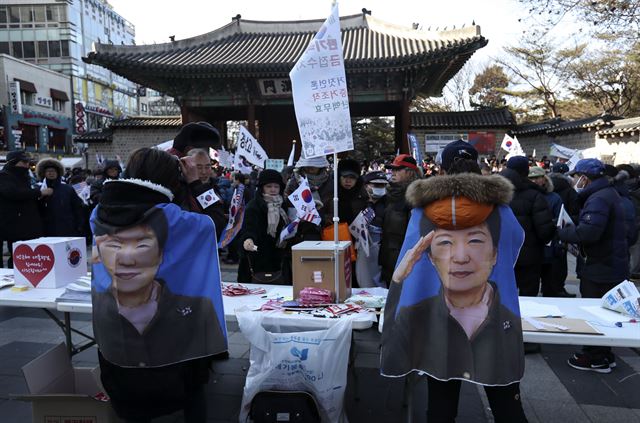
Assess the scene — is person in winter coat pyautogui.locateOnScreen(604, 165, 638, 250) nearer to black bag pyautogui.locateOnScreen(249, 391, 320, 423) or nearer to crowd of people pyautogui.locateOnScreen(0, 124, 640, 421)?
crowd of people pyautogui.locateOnScreen(0, 124, 640, 421)

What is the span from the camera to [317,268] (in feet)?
9.41

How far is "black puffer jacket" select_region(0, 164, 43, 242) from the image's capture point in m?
5.48

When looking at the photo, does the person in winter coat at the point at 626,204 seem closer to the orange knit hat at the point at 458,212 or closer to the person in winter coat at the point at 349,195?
the person in winter coat at the point at 349,195

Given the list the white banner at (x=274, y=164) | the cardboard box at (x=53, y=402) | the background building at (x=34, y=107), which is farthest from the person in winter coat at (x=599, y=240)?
the background building at (x=34, y=107)

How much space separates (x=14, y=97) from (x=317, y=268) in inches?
1327

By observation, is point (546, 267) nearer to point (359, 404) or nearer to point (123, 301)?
point (359, 404)

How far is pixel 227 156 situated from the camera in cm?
736

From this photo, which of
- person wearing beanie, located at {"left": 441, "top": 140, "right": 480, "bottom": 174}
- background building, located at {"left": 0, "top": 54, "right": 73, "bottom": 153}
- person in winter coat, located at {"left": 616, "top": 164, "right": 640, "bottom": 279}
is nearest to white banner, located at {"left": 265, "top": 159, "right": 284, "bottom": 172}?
person in winter coat, located at {"left": 616, "top": 164, "right": 640, "bottom": 279}

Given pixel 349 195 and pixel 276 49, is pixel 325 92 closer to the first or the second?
pixel 349 195

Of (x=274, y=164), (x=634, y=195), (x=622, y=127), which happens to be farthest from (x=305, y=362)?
(x=622, y=127)

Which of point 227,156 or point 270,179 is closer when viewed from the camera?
point 270,179

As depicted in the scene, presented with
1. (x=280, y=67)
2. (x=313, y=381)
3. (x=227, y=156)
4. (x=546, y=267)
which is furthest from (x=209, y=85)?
(x=313, y=381)

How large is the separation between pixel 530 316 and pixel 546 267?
2137mm

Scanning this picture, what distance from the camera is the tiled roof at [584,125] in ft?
45.5
